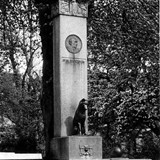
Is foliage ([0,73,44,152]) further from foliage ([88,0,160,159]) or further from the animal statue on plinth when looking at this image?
the animal statue on plinth

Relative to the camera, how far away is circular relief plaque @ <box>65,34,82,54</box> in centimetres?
1441

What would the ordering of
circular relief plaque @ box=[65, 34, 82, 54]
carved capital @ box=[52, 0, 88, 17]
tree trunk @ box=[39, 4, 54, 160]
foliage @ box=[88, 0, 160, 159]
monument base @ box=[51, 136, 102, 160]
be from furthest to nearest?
1. foliage @ box=[88, 0, 160, 159]
2. tree trunk @ box=[39, 4, 54, 160]
3. carved capital @ box=[52, 0, 88, 17]
4. circular relief plaque @ box=[65, 34, 82, 54]
5. monument base @ box=[51, 136, 102, 160]

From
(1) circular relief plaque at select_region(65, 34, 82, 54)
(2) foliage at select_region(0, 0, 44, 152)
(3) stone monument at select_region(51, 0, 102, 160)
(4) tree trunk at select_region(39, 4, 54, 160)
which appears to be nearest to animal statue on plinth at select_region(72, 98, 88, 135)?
(3) stone monument at select_region(51, 0, 102, 160)

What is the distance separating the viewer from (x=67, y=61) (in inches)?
562

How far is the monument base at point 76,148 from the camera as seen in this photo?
43.5 ft

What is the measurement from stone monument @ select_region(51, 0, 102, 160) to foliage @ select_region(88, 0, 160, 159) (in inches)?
76.7

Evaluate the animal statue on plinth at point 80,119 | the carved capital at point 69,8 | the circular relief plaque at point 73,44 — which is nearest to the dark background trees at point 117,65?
the carved capital at point 69,8

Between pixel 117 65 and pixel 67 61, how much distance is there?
25.9ft

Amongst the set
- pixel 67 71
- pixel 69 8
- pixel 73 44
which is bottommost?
pixel 67 71

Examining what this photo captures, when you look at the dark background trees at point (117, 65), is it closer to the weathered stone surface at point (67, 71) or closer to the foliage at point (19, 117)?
the foliage at point (19, 117)

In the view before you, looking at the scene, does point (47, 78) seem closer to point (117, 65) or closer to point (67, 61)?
point (67, 61)

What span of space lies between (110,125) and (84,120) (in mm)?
9333

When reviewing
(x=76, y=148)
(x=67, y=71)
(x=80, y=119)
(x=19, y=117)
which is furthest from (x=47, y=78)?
(x=19, y=117)

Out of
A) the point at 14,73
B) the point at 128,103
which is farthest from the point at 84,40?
the point at 14,73
